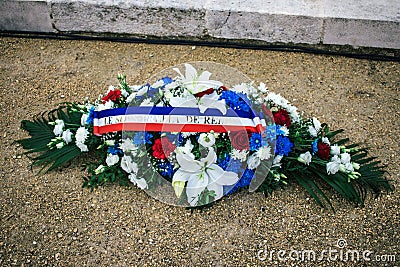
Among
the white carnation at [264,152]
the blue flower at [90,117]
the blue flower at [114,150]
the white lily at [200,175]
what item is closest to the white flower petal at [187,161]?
the white lily at [200,175]

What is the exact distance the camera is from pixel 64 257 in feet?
7.80

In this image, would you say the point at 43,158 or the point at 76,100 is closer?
the point at 43,158

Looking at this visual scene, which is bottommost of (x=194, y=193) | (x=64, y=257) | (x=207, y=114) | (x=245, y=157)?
(x=64, y=257)

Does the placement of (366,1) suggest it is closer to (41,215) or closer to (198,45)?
(198,45)

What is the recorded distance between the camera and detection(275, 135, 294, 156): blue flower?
257cm

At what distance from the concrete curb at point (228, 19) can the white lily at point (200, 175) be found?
1.74m

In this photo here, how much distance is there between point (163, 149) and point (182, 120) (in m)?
0.19

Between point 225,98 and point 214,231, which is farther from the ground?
point 225,98

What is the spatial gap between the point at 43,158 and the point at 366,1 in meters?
2.99

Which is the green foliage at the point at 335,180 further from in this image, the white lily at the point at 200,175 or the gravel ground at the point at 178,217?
the white lily at the point at 200,175

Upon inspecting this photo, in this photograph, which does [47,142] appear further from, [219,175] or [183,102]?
[219,175]

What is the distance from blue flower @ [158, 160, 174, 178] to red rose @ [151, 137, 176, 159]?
60 mm

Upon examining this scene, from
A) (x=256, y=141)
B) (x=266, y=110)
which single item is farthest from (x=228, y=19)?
(x=256, y=141)

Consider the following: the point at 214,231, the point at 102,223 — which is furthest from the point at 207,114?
the point at 102,223
